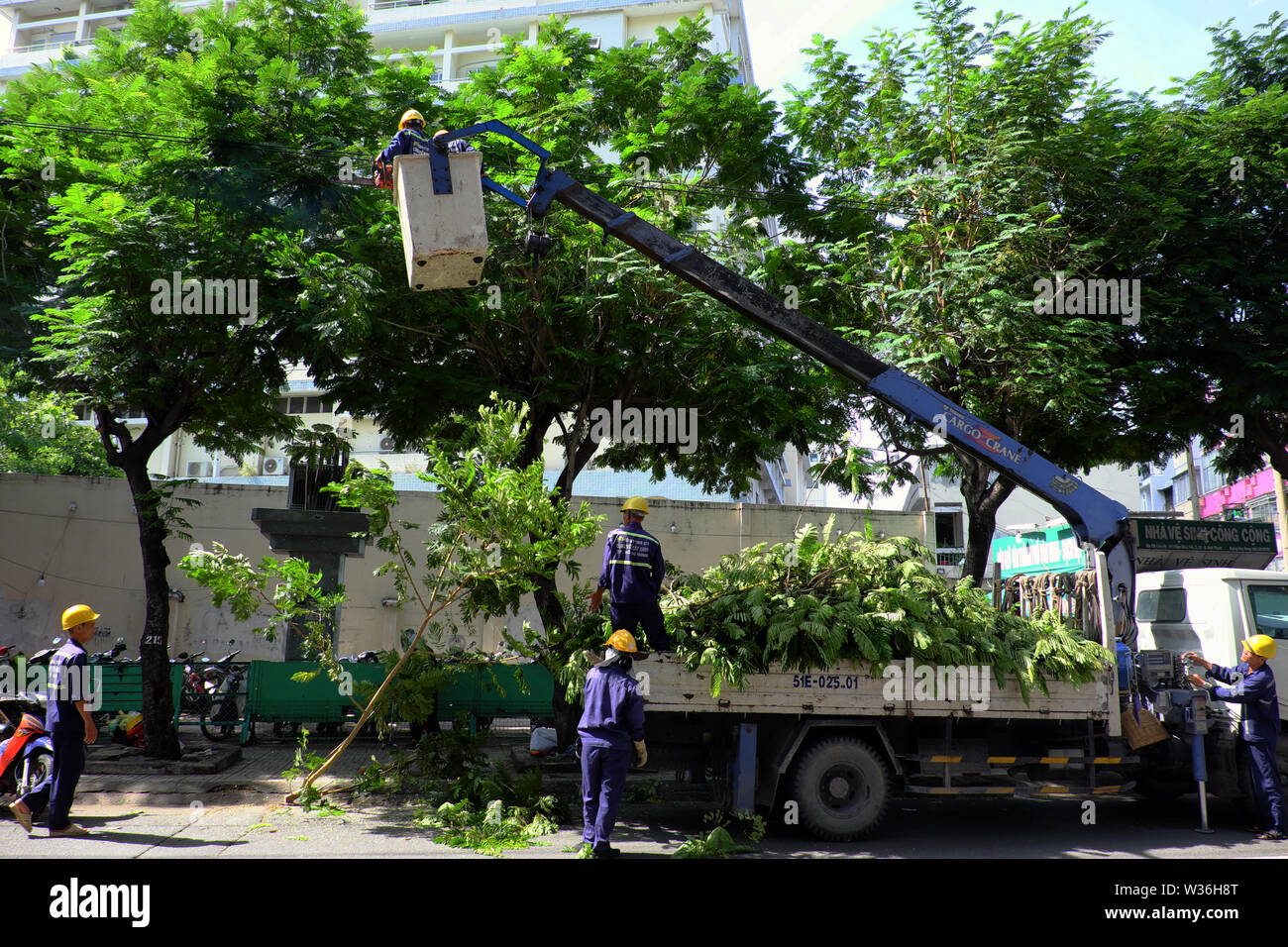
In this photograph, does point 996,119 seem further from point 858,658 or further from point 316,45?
point 316,45

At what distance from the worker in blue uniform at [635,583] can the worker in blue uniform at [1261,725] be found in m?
5.22

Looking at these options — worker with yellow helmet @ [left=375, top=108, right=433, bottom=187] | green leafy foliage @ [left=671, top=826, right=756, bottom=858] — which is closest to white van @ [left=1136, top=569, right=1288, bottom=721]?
green leafy foliage @ [left=671, top=826, right=756, bottom=858]

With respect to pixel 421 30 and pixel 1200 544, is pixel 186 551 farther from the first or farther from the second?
pixel 421 30

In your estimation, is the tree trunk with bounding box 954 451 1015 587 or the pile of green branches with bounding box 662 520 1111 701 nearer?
the pile of green branches with bounding box 662 520 1111 701

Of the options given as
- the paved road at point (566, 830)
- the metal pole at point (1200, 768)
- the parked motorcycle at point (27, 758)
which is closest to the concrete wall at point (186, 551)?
the paved road at point (566, 830)

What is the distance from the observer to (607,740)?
6.83 m

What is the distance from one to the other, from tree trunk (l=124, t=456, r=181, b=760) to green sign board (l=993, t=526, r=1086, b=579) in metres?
11.1

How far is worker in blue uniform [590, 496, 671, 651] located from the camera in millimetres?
7730

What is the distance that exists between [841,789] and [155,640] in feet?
27.7

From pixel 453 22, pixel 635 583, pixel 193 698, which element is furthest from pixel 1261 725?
pixel 453 22

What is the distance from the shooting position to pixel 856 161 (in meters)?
13.2

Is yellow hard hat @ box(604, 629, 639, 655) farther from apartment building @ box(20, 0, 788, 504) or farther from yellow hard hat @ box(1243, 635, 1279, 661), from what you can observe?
apartment building @ box(20, 0, 788, 504)

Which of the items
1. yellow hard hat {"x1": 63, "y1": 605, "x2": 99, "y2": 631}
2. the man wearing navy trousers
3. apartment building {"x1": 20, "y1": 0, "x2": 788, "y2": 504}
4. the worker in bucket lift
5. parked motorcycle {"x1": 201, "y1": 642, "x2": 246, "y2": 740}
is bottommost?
parked motorcycle {"x1": 201, "y1": 642, "x2": 246, "y2": 740}

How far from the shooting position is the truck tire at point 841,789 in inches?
310
